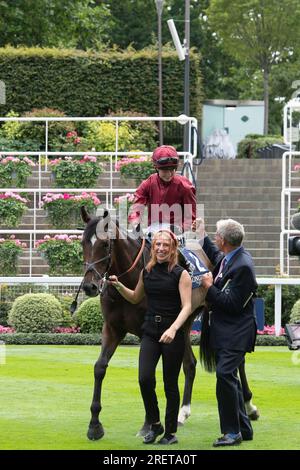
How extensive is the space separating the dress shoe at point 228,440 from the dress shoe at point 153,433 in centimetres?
49

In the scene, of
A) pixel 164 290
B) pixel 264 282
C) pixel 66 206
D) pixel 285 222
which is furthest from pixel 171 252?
pixel 285 222

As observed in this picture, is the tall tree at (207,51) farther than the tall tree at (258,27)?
Yes

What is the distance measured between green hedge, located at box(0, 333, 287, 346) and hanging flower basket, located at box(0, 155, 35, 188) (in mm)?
4934

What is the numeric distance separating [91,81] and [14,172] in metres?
11.0

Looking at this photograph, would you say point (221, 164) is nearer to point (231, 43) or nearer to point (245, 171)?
point (245, 171)

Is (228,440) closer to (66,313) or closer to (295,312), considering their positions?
(295,312)

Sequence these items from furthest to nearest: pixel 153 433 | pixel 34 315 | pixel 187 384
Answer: pixel 34 315 → pixel 187 384 → pixel 153 433

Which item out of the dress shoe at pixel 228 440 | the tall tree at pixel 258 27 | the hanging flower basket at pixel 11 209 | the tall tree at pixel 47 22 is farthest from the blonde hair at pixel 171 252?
the tall tree at pixel 258 27

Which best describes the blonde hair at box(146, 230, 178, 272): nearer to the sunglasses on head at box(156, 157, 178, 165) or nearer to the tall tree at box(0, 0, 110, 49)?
the sunglasses on head at box(156, 157, 178, 165)

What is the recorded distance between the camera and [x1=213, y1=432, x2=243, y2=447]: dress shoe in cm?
914

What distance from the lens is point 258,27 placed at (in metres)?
44.4

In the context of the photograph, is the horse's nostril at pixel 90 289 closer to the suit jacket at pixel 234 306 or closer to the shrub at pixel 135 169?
the suit jacket at pixel 234 306

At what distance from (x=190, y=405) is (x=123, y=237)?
5.58 ft

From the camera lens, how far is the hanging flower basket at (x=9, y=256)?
797 inches
